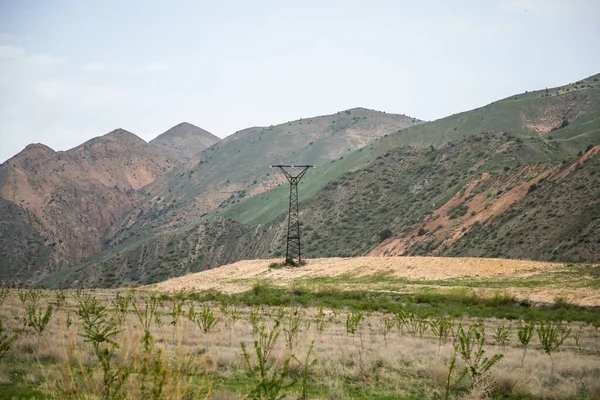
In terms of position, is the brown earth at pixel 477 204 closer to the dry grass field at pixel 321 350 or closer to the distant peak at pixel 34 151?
the dry grass field at pixel 321 350

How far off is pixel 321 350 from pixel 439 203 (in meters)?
61.1

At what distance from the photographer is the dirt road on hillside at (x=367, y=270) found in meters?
41.8

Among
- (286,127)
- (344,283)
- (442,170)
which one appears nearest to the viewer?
(344,283)

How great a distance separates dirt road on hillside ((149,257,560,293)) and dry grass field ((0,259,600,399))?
1.71 metres

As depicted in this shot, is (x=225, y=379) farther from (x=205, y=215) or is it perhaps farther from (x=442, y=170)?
(x=205, y=215)

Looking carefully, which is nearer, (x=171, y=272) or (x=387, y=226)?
(x=387, y=226)

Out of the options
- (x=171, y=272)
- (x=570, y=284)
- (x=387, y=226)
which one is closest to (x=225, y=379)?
(x=570, y=284)

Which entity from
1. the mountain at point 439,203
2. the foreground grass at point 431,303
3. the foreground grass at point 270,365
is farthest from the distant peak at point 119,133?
the foreground grass at point 270,365

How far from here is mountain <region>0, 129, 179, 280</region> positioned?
11738cm

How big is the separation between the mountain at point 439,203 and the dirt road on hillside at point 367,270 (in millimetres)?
7628

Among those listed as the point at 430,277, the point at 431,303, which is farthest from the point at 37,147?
the point at 431,303

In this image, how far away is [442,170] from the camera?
8644 cm

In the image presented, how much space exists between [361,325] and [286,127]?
163567 millimetres

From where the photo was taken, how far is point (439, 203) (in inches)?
2896
